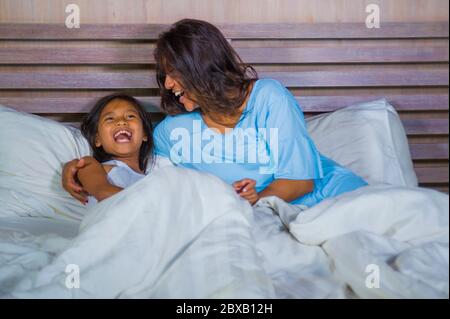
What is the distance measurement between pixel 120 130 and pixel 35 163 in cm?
26

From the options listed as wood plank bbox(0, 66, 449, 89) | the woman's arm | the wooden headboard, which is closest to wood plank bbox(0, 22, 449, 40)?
the wooden headboard

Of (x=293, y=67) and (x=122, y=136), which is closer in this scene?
(x=122, y=136)

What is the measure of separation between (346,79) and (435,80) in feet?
1.00

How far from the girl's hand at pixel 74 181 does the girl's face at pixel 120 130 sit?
0.40 ft

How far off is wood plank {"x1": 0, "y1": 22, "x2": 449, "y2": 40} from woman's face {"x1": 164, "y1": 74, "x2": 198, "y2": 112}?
16.5 inches

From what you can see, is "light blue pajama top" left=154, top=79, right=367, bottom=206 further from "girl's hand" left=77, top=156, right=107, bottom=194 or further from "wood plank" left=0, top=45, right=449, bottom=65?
"wood plank" left=0, top=45, right=449, bottom=65

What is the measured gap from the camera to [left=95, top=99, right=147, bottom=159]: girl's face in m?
1.71

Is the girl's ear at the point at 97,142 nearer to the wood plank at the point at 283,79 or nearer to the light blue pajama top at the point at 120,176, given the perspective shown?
the light blue pajama top at the point at 120,176

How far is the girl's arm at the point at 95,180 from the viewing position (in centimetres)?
147

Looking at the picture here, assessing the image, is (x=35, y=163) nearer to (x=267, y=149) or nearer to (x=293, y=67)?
(x=267, y=149)

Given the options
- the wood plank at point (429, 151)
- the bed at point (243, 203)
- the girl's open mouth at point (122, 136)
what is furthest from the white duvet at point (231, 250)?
the wood plank at point (429, 151)

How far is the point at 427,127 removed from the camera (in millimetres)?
2055

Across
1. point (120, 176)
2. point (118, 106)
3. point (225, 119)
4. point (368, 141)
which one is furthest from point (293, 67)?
point (120, 176)
